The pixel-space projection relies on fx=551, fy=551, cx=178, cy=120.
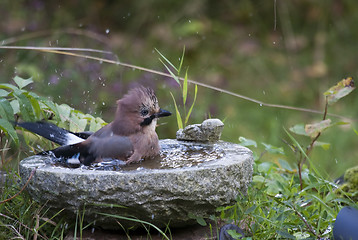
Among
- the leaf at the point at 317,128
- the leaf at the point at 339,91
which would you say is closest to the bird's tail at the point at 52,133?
the leaf at the point at 317,128

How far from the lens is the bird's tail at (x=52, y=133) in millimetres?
3123

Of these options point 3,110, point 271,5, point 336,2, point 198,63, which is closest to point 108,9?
Result: point 198,63

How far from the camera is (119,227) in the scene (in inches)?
113

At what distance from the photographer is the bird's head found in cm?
304

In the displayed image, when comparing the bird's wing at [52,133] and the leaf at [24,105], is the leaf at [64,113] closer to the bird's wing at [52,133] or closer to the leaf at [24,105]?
the bird's wing at [52,133]

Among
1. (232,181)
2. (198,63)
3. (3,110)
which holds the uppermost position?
(3,110)

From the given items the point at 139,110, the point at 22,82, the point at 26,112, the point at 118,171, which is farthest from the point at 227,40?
the point at 118,171

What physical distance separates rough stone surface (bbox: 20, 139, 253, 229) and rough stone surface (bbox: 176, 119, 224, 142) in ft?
1.74

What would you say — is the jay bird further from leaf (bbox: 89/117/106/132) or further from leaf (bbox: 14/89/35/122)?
leaf (bbox: 89/117/106/132)

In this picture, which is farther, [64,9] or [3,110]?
[64,9]

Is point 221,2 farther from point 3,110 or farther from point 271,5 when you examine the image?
point 3,110

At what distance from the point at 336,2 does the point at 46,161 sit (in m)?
6.29

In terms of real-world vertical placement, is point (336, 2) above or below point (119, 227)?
above

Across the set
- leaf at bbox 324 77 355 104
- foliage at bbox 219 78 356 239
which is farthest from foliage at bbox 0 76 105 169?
leaf at bbox 324 77 355 104
